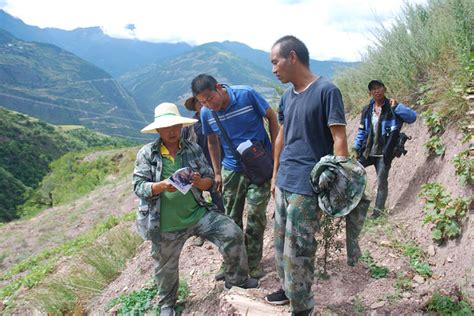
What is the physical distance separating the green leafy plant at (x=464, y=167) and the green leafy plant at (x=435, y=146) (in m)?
0.59

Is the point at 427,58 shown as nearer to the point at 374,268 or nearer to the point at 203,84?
the point at 374,268

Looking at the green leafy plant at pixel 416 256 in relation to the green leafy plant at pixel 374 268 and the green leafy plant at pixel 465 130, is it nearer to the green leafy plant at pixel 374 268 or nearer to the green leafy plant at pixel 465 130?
the green leafy plant at pixel 374 268

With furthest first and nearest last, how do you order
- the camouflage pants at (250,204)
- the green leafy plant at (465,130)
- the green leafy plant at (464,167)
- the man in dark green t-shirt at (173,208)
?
the green leafy plant at (465,130), the green leafy plant at (464,167), the camouflage pants at (250,204), the man in dark green t-shirt at (173,208)

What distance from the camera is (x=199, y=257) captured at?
461 cm

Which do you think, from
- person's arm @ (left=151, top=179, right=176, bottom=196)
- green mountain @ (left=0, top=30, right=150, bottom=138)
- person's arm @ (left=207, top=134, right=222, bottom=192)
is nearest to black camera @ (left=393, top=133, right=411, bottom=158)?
person's arm @ (left=207, top=134, right=222, bottom=192)

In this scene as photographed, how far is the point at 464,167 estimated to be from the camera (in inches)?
144

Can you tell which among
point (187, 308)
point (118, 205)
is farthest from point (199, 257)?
point (118, 205)

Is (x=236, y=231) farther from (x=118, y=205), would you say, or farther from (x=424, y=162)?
(x=118, y=205)

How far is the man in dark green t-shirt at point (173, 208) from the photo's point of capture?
305 cm

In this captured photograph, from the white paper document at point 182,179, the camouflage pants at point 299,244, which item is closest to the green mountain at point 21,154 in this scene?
the white paper document at point 182,179

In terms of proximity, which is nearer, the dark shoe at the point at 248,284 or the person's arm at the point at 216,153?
the dark shoe at the point at 248,284

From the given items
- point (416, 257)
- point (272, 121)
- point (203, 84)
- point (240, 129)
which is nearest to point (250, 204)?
point (240, 129)

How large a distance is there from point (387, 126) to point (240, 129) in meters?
2.04

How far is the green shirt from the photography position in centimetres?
311
